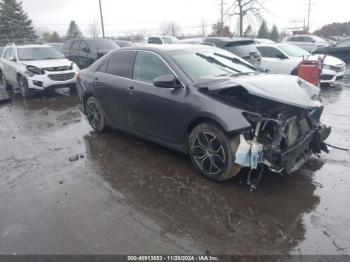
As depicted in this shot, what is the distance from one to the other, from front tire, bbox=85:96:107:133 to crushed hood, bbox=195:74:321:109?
8.29 feet

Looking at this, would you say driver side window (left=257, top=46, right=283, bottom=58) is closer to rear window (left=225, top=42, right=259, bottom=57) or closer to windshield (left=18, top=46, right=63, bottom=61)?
rear window (left=225, top=42, right=259, bottom=57)

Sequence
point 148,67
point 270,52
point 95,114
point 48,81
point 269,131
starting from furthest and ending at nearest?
1. point 270,52
2. point 48,81
3. point 95,114
4. point 148,67
5. point 269,131

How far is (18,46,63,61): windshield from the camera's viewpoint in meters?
11.1

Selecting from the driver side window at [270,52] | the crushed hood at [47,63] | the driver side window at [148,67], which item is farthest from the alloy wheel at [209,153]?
the driver side window at [270,52]

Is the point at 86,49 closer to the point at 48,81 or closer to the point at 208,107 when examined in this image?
the point at 48,81

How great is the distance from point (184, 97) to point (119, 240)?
81.3 inches

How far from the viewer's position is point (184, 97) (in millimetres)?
4316

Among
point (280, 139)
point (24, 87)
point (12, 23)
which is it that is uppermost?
point (12, 23)

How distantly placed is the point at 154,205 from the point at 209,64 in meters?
2.33

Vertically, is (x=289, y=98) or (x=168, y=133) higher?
(x=289, y=98)

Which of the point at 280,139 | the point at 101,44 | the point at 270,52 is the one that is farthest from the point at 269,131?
the point at 101,44

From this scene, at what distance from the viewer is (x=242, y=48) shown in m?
10.7

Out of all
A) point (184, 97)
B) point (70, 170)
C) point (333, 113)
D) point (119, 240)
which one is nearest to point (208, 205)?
point (119, 240)

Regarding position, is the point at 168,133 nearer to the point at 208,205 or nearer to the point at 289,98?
the point at 208,205
